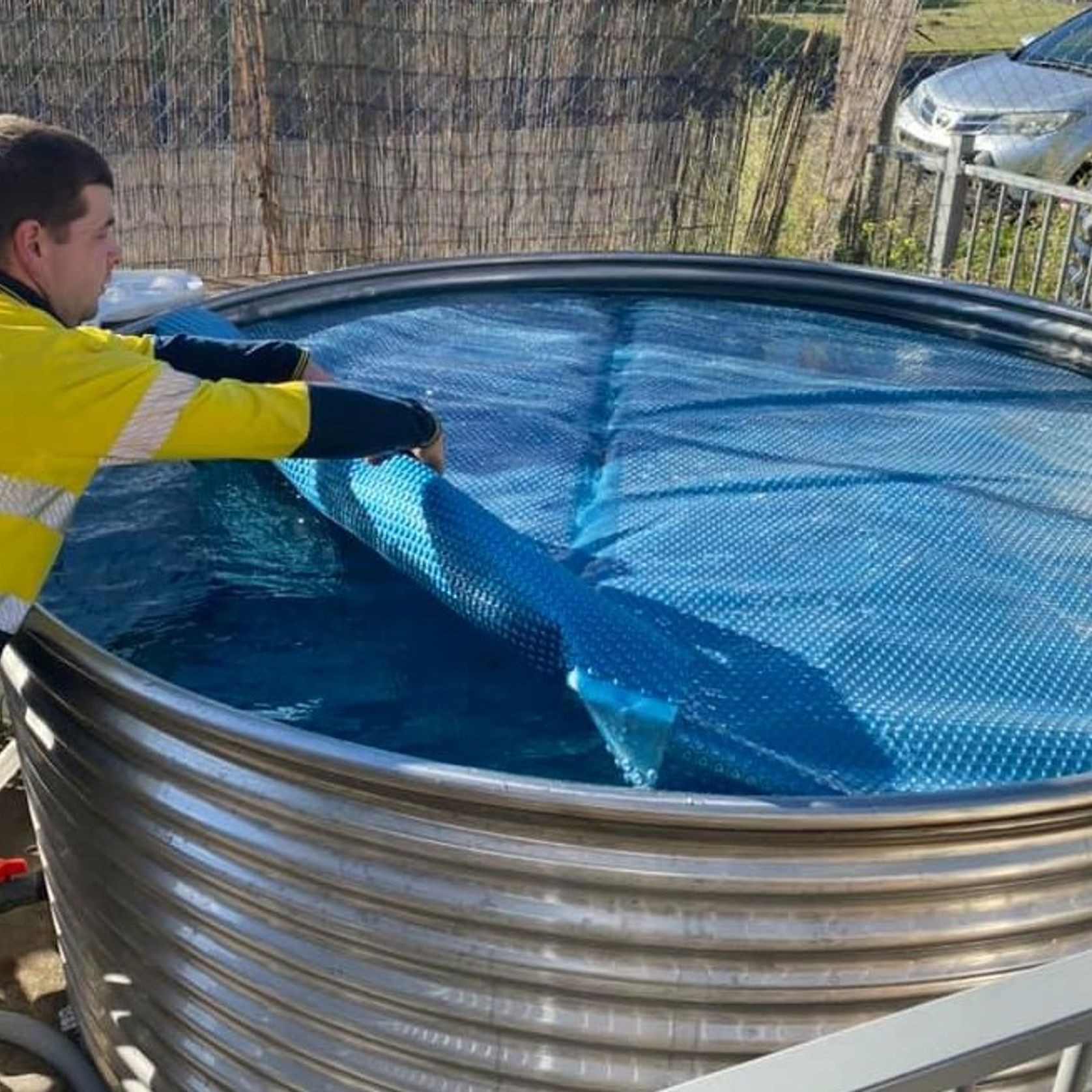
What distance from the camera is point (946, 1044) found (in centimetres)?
81

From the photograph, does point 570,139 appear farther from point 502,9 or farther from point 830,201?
point 830,201

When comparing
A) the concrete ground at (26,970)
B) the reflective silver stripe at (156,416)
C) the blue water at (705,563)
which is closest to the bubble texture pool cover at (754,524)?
the blue water at (705,563)

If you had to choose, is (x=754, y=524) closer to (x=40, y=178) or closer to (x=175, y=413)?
(x=175, y=413)

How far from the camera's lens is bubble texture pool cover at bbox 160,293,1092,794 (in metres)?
1.68

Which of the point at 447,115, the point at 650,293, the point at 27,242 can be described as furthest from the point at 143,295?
the point at 447,115

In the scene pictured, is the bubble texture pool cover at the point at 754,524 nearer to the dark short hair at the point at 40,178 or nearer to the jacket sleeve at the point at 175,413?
the jacket sleeve at the point at 175,413

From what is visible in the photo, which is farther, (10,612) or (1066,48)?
(1066,48)

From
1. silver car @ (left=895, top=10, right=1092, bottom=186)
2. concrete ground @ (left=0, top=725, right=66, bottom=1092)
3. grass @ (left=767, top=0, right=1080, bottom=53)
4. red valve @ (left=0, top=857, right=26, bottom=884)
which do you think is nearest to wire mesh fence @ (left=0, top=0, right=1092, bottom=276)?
silver car @ (left=895, top=10, right=1092, bottom=186)

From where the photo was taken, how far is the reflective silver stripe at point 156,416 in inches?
67.0

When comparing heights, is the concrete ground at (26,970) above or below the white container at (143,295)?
below

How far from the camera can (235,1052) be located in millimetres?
1769

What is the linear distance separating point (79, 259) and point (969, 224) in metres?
5.56

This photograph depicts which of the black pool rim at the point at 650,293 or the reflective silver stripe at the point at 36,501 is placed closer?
the black pool rim at the point at 650,293

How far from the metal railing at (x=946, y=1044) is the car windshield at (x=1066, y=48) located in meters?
7.64
